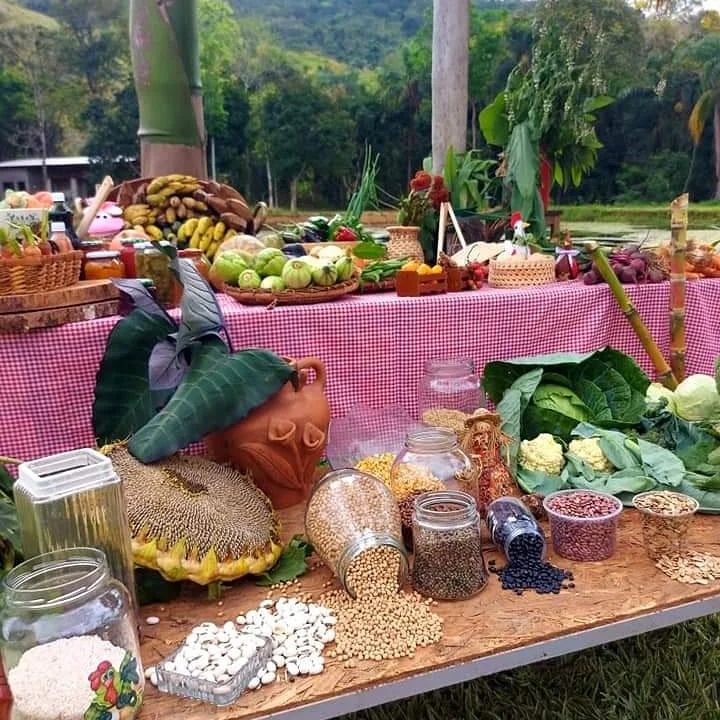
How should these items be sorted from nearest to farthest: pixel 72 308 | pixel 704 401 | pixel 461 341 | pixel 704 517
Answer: pixel 704 517, pixel 72 308, pixel 704 401, pixel 461 341

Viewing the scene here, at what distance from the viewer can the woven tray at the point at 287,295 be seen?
6.49 feet

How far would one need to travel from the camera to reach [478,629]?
119 cm

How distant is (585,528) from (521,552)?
0.46ft

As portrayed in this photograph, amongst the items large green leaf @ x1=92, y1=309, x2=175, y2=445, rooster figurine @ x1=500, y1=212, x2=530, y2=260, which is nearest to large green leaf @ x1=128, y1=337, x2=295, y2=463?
large green leaf @ x1=92, y1=309, x2=175, y2=445

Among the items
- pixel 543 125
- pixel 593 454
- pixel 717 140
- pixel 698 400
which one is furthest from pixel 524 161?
pixel 717 140

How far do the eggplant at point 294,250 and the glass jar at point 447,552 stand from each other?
131 cm

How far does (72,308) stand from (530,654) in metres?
→ 1.30

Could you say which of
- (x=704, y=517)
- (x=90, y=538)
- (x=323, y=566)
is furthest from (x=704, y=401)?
(x=90, y=538)

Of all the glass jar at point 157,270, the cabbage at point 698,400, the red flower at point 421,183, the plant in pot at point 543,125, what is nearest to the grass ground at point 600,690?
the cabbage at point 698,400

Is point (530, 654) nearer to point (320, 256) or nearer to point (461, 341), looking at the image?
point (461, 341)

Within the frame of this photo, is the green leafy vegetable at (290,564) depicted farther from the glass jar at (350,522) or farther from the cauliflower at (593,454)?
the cauliflower at (593,454)

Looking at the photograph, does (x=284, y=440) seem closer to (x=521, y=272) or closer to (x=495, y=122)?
(x=521, y=272)

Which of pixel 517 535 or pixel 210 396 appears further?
pixel 210 396

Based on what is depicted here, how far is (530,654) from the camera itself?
116 centimetres
